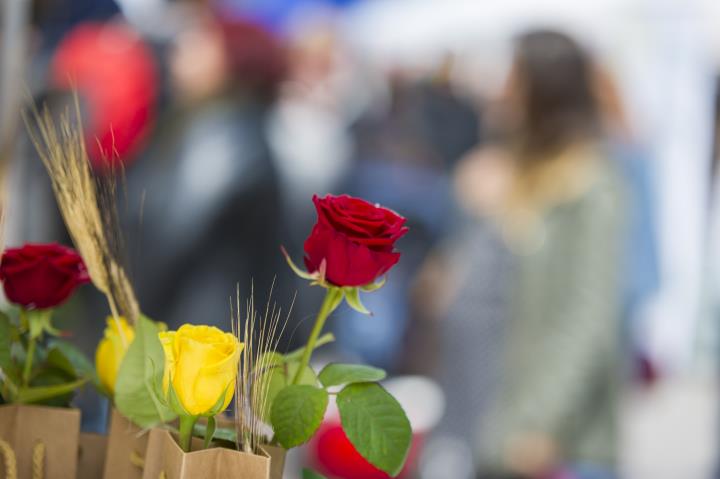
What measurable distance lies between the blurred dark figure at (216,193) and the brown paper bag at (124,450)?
1.62 meters

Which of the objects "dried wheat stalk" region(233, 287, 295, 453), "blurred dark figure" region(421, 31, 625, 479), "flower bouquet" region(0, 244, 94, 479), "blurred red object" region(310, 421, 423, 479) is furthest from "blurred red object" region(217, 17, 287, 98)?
"dried wheat stalk" region(233, 287, 295, 453)

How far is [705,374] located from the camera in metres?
3.21

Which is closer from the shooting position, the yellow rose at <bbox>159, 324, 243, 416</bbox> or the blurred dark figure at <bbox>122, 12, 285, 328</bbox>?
the yellow rose at <bbox>159, 324, 243, 416</bbox>

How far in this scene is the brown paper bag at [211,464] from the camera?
1.72 feet

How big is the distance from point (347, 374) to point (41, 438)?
0.59ft

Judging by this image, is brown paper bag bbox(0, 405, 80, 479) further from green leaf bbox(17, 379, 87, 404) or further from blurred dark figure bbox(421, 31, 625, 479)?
blurred dark figure bbox(421, 31, 625, 479)

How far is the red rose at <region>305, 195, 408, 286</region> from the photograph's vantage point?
22.6 inches

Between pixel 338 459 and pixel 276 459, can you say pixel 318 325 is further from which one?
pixel 338 459

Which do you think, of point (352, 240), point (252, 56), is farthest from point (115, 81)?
point (352, 240)

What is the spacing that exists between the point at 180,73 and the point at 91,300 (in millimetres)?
579

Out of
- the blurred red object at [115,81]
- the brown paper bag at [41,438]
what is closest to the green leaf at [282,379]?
the brown paper bag at [41,438]

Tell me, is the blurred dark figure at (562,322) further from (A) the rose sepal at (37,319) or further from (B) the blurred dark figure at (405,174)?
(A) the rose sepal at (37,319)

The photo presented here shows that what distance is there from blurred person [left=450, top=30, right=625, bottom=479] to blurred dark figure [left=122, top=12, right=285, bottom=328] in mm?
527

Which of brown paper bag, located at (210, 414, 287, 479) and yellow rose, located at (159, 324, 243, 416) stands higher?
yellow rose, located at (159, 324, 243, 416)
